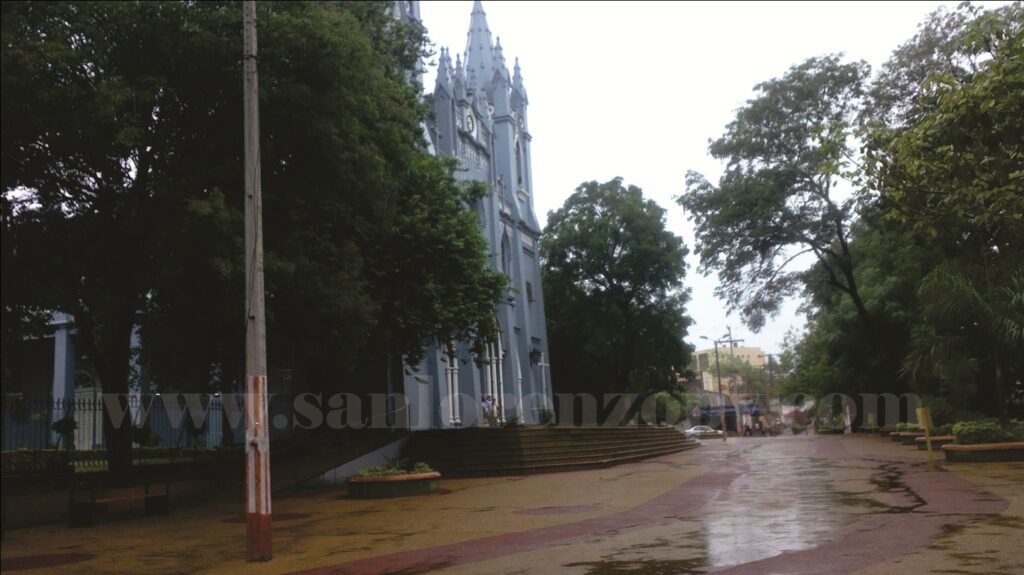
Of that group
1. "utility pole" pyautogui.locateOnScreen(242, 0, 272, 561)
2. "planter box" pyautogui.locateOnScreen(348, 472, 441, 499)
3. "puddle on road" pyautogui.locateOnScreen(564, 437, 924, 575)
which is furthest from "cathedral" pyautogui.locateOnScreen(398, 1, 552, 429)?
"utility pole" pyautogui.locateOnScreen(242, 0, 272, 561)

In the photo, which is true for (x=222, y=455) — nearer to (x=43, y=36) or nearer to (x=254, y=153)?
(x=43, y=36)

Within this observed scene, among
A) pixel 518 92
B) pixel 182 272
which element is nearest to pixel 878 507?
pixel 182 272

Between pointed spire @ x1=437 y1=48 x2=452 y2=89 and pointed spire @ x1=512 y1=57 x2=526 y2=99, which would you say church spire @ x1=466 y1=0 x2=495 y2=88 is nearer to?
pointed spire @ x1=512 y1=57 x2=526 y2=99

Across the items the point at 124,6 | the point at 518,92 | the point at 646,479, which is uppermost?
the point at 518,92

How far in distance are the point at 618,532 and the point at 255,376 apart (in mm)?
4545

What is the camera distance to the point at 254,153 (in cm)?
946

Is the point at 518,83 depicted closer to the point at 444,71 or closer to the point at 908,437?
the point at 444,71

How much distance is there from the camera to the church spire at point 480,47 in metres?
39.4

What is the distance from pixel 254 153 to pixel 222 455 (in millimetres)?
13932

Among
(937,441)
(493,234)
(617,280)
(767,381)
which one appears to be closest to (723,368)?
(767,381)

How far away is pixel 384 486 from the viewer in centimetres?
1662

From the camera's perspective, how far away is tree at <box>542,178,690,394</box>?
143 ft

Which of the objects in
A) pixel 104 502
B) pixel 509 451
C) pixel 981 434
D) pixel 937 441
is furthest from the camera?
pixel 937 441

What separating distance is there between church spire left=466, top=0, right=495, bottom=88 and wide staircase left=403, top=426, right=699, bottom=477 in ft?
61.4
